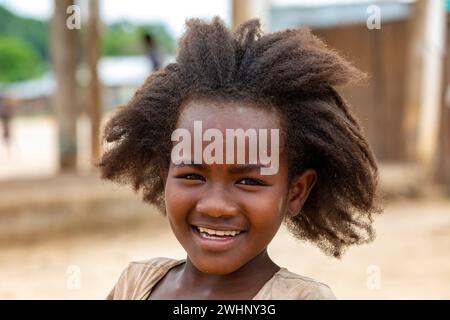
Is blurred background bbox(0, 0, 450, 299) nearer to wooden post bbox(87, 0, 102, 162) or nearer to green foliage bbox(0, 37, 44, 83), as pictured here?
wooden post bbox(87, 0, 102, 162)

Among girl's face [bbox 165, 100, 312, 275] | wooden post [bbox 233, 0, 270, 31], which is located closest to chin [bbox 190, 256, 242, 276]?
girl's face [bbox 165, 100, 312, 275]

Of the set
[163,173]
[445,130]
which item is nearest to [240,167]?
[163,173]

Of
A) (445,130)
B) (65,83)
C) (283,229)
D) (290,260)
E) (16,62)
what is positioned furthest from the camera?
(16,62)

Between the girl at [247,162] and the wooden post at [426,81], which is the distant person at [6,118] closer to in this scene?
the wooden post at [426,81]

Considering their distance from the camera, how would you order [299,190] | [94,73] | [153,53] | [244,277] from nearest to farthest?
[244,277]
[299,190]
[153,53]
[94,73]

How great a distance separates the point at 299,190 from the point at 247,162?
248mm

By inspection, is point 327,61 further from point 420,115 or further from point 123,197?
point 420,115

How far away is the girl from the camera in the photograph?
1.64 m

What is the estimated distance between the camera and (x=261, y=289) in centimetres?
169

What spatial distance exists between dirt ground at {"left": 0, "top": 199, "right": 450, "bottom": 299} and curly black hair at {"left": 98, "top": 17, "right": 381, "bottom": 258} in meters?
2.21

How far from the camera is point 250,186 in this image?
5.35 feet

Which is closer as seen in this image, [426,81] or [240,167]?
[240,167]

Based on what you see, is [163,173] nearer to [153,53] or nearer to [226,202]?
[226,202]
